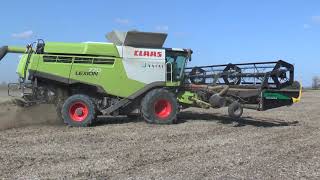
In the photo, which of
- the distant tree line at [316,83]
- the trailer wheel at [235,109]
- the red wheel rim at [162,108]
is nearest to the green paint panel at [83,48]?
the red wheel rim at [162,108]

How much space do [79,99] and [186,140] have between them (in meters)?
3.86

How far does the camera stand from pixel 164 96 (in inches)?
580

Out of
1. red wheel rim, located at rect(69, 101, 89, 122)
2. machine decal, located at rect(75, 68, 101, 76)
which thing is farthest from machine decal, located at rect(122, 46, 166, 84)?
red wheel rim, located at rect(69, 101, 89, 122)

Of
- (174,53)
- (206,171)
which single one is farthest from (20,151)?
(174,53)

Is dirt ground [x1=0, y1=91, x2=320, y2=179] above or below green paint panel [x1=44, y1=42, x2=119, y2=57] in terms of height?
below

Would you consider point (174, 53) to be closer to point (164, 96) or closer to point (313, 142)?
point (164, 96)

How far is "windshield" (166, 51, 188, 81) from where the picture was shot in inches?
596

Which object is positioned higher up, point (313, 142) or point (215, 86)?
point (215, 86)

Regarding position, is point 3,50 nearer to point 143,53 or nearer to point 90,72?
point 90,72

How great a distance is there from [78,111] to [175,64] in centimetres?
322

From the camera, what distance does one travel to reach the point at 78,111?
1402 centimetres

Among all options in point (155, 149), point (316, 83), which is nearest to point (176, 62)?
point (155, 149)

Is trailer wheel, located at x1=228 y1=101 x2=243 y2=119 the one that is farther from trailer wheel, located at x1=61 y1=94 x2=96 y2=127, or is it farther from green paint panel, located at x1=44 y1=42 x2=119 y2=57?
trailer wheel, located at x1=61 y1=94 x2=96 y2=127

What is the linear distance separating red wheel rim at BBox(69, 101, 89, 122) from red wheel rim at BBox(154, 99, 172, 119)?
1970mm
